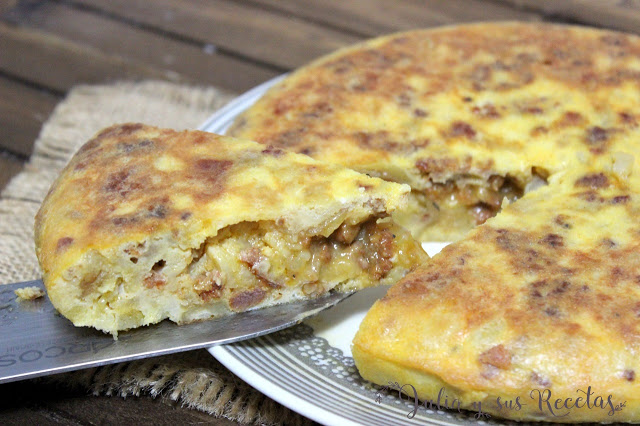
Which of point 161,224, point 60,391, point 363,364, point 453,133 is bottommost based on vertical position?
point 60,391

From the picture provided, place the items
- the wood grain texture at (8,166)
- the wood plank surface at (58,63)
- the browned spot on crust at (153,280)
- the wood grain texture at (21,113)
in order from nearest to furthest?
1. the browned spot on crust at (153,280)
2. the wood grain texture at (8,166)
3. the wood grain texture at (21,113)
4. the wood plank surface at (58,63)

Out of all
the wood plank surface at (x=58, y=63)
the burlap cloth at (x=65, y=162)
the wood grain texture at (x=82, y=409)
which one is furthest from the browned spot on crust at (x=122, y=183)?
the wood plank surface at (x=58, y=63)

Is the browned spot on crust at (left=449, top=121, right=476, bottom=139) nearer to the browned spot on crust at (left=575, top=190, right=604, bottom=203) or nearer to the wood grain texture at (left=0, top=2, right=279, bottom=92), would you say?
the browned spot on crust at (left=575, top=190, right=604, bottom=203)

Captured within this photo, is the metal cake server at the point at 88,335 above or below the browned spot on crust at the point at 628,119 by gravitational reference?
below

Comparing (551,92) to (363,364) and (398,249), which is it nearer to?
(398,249)

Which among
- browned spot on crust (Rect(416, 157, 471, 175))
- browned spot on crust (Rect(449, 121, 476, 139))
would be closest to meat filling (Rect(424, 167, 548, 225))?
browned spot on crust (Rect(416, 157, 471, 175))

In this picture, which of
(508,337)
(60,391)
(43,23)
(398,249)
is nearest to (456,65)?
(398,249)

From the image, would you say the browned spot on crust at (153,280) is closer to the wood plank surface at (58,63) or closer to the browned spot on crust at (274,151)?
the browned spot on crust at (274,151)
